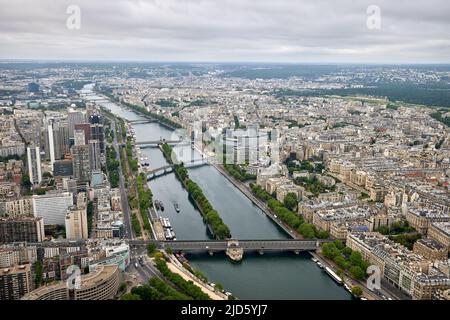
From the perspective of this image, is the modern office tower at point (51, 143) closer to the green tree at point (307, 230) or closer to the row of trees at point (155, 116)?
the green tree at point (307, 230)

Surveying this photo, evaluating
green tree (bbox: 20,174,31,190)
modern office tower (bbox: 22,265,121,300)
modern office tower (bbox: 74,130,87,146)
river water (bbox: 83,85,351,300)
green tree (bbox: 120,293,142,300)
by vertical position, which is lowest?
river water (bbox: 83,85,351,300)

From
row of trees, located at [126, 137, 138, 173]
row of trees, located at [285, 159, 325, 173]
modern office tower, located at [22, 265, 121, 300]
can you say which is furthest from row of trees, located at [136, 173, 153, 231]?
row of trees, located at [285, 159, 325, 173]

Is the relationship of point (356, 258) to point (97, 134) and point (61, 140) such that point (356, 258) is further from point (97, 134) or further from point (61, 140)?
point (61, 140)

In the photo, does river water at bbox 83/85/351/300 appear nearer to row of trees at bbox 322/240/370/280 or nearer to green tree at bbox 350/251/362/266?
row of trees at bbox 322/240/370/280

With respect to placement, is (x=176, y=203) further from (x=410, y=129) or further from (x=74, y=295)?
(x=410, y=129)

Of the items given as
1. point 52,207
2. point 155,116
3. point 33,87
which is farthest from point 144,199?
point 155,116
